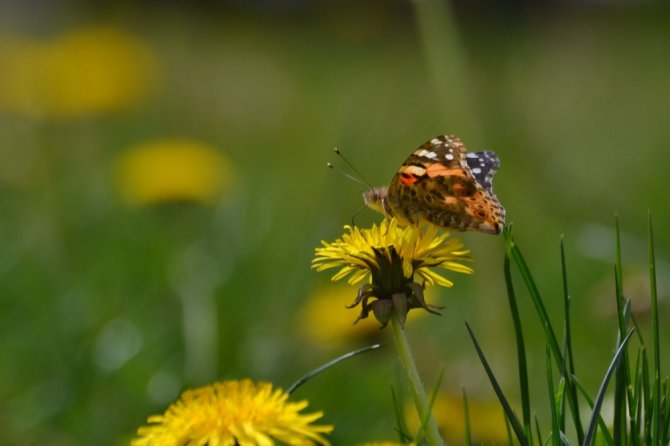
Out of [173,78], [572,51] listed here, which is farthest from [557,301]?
[572,51]

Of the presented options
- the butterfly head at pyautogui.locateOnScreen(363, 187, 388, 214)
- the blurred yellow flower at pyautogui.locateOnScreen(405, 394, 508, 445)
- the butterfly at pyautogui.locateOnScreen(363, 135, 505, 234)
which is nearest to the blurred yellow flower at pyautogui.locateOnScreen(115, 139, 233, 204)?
the blurred yellow flower at pyautogui.locateOnScreen(405, 394, 508, 445)

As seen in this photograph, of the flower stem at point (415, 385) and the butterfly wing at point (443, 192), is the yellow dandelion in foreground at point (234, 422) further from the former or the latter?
the butterfly wing at point (443, 192)

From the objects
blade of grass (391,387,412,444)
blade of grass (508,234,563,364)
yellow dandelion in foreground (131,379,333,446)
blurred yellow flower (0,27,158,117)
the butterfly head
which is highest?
blurred yellow flower (0,27,158,117)

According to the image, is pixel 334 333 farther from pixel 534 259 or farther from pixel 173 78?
pixel 173 78

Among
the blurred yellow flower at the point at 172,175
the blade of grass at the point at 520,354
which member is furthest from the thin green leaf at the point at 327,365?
the blurred yellow flower at the point at 172,175

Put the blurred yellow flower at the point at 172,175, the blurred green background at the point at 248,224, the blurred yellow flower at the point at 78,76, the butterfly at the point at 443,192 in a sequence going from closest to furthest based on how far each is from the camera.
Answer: the butterfly at the point at 443,192 < the blurred green background at the point at 248,224 < the blurred yellow flower at the point at 172,175 < the blurred yellow flower at the point at 78,76

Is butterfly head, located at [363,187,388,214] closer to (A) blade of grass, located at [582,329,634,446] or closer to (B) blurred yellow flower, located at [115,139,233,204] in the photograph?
(A) blade of grass, located at [582,329,634,446]

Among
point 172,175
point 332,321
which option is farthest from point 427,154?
point 172,175
